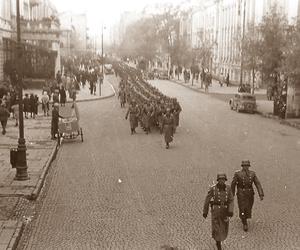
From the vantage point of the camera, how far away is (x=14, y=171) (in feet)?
54.6

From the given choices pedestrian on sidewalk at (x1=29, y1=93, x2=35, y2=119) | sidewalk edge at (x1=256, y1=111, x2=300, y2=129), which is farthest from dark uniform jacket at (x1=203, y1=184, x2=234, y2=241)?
pedestrian on sidewalk at (x1=29, y1=93, x2=35, y2=119)

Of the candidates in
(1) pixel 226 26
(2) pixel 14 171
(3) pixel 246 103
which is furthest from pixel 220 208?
(1) pixel 226 26

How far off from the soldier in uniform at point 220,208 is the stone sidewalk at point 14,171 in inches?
140

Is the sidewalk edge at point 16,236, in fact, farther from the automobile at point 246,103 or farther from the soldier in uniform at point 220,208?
the automobile at point 246,103

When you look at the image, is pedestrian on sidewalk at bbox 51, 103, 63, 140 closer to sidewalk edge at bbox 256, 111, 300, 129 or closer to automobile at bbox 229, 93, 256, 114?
sidewalk edge at bbox 256, 111, 300, 129

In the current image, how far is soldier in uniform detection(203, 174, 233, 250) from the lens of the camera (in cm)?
1010

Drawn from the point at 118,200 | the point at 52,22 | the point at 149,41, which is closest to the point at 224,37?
the point at 52,22

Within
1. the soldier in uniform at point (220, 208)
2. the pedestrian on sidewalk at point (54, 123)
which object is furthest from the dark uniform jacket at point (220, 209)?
the pedestrian on sidewalk at point (54, 123)

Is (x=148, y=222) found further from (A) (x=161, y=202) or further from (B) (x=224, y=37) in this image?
(B) (x=224, y=37)

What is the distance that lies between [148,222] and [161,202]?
5.41ft

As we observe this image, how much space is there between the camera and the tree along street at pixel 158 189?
10992 millimetres

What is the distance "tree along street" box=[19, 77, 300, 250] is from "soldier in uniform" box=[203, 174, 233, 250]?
Result: 51 centimetres

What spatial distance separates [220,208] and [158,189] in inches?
193

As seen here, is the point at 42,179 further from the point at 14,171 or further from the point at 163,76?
the point at 163,76
